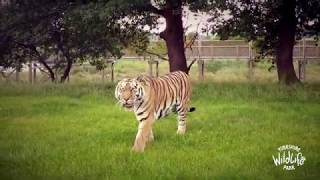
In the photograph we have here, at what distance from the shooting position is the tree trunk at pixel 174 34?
5.22 metres

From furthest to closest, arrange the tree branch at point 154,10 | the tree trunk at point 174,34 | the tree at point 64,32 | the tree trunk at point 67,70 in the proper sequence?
the tree branch at point 154,10
the tree trunk at point 174,34
the tree trunk at point 67,70
the tree at point 64,32

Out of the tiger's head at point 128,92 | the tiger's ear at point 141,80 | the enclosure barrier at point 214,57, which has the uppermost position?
the enclosure barrier at point 214,57

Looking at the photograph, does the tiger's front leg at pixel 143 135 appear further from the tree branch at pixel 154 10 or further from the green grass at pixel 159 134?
the tree branch at pixel 154 10

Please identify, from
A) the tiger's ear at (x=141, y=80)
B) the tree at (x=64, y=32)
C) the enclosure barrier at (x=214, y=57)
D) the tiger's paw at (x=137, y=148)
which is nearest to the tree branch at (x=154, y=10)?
the tree at (x=64, y=32)

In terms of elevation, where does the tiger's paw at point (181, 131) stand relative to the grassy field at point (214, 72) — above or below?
below

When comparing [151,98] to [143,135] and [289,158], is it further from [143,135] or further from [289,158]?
[289,158]

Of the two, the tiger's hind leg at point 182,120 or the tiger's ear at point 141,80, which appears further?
the tiger's hind leg at point 182,120

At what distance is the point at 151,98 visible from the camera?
3820 mm

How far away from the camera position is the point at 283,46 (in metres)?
5.87

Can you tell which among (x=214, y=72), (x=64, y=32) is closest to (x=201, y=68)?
(x=214, y=72)

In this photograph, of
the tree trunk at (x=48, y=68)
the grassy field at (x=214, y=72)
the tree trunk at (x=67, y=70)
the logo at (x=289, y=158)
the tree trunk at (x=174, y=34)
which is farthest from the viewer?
the tree trunk at (x=174, y=34)

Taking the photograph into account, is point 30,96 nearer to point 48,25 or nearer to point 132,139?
point 132,139

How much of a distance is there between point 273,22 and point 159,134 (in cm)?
222

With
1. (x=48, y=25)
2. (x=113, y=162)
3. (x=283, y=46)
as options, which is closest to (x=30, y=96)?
(x=113, y=162)
